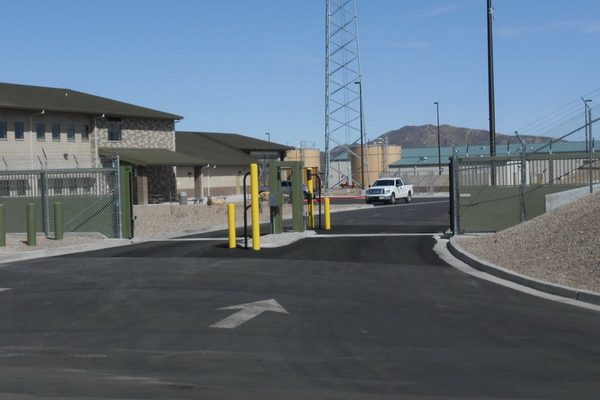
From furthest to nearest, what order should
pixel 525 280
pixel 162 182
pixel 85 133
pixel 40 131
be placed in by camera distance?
pixel 162 182 → pixel 85 133 → pixel 40 131 → pixel 525 280

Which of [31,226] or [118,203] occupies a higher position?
[118,203]

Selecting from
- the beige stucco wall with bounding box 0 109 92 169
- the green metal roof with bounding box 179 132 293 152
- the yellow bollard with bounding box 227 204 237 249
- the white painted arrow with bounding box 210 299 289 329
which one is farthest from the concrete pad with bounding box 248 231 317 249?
the green metal roof with bounding box 179 132 293 152

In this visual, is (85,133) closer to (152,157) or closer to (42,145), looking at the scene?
(42,145)

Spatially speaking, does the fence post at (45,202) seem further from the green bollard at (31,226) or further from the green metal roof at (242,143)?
the green metal roof at (242,143)

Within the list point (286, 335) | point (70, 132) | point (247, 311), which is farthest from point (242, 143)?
point (286, 335)

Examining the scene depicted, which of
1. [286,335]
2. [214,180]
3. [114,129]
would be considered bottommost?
[286,335]

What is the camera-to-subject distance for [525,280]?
13.2 metres

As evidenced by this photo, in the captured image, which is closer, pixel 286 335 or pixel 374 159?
pixel 286 335

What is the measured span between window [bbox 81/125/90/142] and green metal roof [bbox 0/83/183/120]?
1.24 m

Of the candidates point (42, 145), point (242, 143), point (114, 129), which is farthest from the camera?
point (242, 143)

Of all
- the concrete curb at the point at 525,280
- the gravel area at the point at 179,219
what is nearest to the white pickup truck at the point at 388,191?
the gravel area at the point at 179,219

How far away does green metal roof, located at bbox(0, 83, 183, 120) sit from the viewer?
46.1m

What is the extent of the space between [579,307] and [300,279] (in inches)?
194

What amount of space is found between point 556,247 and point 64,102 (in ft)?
135
